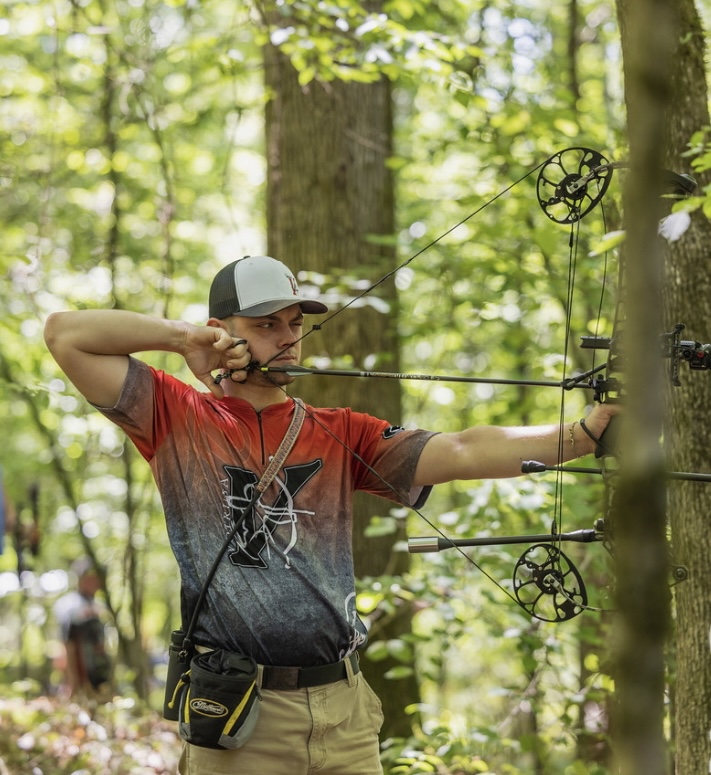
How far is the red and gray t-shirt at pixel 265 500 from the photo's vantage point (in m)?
2.56

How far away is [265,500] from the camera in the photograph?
2672 mm

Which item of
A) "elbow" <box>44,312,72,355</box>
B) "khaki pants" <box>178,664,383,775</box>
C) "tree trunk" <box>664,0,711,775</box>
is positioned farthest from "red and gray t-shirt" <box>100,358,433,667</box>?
"tree trunk" <box>664,0,711,775</box>

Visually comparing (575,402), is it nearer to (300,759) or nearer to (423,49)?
(423,49)

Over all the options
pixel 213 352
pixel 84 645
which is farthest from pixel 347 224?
pixel 84 645

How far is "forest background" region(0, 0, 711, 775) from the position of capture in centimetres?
431

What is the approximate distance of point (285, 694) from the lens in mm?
2545

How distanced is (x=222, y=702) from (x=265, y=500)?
0.56 metres

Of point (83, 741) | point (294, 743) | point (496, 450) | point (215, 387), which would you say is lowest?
point (83, 741)

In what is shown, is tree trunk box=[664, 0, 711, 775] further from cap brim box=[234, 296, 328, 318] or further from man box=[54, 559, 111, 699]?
man box=[54, 559, 111, 699]

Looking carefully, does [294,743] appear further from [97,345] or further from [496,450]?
[97,345]

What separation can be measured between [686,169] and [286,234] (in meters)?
2.32

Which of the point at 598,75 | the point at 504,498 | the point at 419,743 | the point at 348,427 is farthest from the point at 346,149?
the point at 598,75

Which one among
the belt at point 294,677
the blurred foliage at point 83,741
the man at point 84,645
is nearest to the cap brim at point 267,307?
the belt at point 294,677

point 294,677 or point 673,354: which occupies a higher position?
point 673,354
